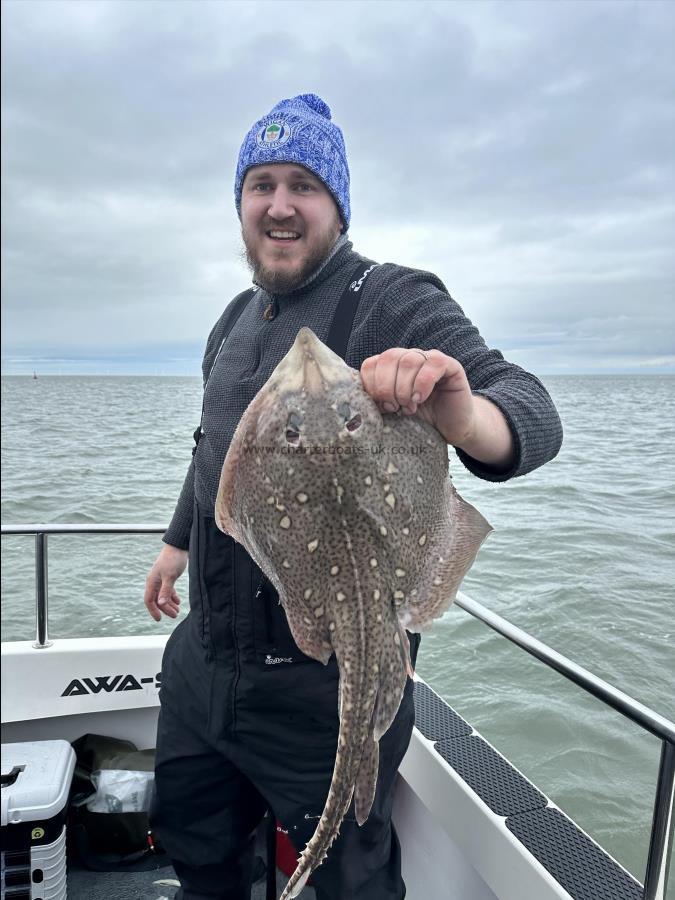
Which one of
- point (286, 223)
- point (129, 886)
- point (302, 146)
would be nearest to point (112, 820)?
point (129, 886)

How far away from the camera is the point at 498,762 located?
254 cm

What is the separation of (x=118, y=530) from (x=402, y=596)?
7.54 ft

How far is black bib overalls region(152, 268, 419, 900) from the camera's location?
6.17 feet

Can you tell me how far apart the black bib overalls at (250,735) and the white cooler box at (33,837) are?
818 millimetres

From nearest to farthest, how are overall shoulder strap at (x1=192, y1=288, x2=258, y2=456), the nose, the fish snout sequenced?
1. the fish snout
2. the nose
3. overall shoulder strap at (x1=192, y1=288, x2=258, y2=456)

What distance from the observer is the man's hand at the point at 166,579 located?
2.56 metres

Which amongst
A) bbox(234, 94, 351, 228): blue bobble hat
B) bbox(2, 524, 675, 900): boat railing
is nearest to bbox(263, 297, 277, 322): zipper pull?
bbox(234, 94, 351, 228): blue bobble hat

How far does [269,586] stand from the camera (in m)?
1.87

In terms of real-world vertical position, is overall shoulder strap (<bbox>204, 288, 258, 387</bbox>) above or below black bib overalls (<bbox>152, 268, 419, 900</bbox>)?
above

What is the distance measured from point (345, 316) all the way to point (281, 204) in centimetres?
45

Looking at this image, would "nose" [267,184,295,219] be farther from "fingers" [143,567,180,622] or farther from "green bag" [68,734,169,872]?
"green bag" [68,734,169,872]

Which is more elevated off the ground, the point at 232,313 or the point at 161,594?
the point at 232,313

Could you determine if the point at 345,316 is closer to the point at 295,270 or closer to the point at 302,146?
the point at 295,270

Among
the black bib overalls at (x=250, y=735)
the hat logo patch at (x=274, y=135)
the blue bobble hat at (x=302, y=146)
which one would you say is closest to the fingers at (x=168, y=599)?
the black bib overalls at (x=250, y=735)
